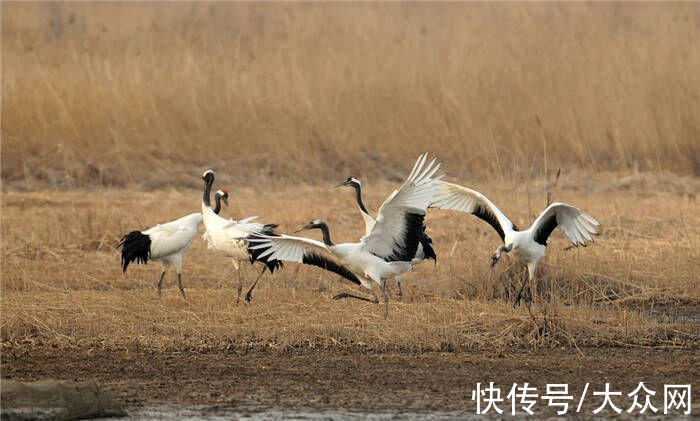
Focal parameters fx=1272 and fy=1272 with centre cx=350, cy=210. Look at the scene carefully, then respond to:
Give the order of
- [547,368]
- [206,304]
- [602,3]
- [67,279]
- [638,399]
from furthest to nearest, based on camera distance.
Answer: [602,3] < [67,279] < [206,304] < [547,368] < [638,399]

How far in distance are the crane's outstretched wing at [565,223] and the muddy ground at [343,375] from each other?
4.03ft

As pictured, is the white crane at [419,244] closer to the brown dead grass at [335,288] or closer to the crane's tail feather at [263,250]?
the brown dead grass at [335,288]

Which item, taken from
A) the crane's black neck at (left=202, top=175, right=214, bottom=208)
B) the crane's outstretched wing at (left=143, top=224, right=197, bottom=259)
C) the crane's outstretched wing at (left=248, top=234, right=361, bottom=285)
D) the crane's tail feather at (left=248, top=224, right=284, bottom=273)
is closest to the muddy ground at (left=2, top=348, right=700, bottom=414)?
the crane's outstretched wing at (left=248, top=234, right=361, bottom=285)

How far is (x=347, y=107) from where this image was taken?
51.1ft

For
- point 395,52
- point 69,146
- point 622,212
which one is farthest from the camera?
point 395,52

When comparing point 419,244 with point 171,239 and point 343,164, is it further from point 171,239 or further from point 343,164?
point 343,164

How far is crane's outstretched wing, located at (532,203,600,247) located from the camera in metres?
8.62

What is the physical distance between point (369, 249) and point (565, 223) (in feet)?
4.54

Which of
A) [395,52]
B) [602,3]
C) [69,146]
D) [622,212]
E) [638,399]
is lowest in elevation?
[638,399]

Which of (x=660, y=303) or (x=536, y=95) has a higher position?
(x=536, y=95)

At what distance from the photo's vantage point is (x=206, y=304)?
29.5 ft

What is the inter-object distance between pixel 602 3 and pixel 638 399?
14.5 meters

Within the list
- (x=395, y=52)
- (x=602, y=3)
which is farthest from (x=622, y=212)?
(x=602, y=3)

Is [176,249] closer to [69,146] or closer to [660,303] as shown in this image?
[660,303]
